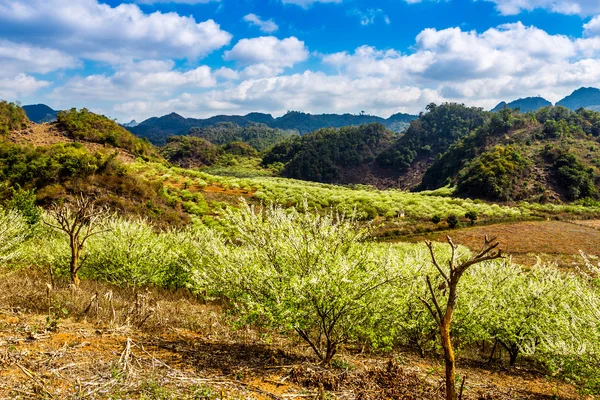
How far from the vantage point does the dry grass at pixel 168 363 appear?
23.2 ft

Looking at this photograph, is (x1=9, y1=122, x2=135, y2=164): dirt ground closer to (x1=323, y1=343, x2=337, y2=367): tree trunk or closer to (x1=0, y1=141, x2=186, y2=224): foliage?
(x1=0, y1=141, x2=186, y2=224): foliage

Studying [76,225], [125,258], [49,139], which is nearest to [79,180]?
[49,139]

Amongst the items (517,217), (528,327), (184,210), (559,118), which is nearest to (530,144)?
(559,118)

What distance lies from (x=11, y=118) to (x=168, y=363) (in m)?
73.3

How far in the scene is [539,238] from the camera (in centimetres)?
4888

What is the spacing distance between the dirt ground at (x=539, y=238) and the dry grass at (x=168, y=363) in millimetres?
33243

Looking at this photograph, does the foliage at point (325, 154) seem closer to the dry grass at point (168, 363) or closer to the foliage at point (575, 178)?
the foliage at point (575, 178)

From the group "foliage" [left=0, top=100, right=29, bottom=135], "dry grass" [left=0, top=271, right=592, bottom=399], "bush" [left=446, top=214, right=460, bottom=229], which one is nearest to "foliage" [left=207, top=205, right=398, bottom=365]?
"dry grass" [left=0, top=271, right=592, bottom=399]

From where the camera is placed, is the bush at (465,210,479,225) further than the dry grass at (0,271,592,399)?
Yes

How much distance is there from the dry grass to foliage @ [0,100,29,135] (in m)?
61.9

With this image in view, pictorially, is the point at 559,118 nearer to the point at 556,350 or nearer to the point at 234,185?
the point at 234,185

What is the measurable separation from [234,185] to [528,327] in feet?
176

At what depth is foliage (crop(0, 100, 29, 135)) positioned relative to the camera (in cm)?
5962

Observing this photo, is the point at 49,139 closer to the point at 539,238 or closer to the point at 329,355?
the point at 329,355
